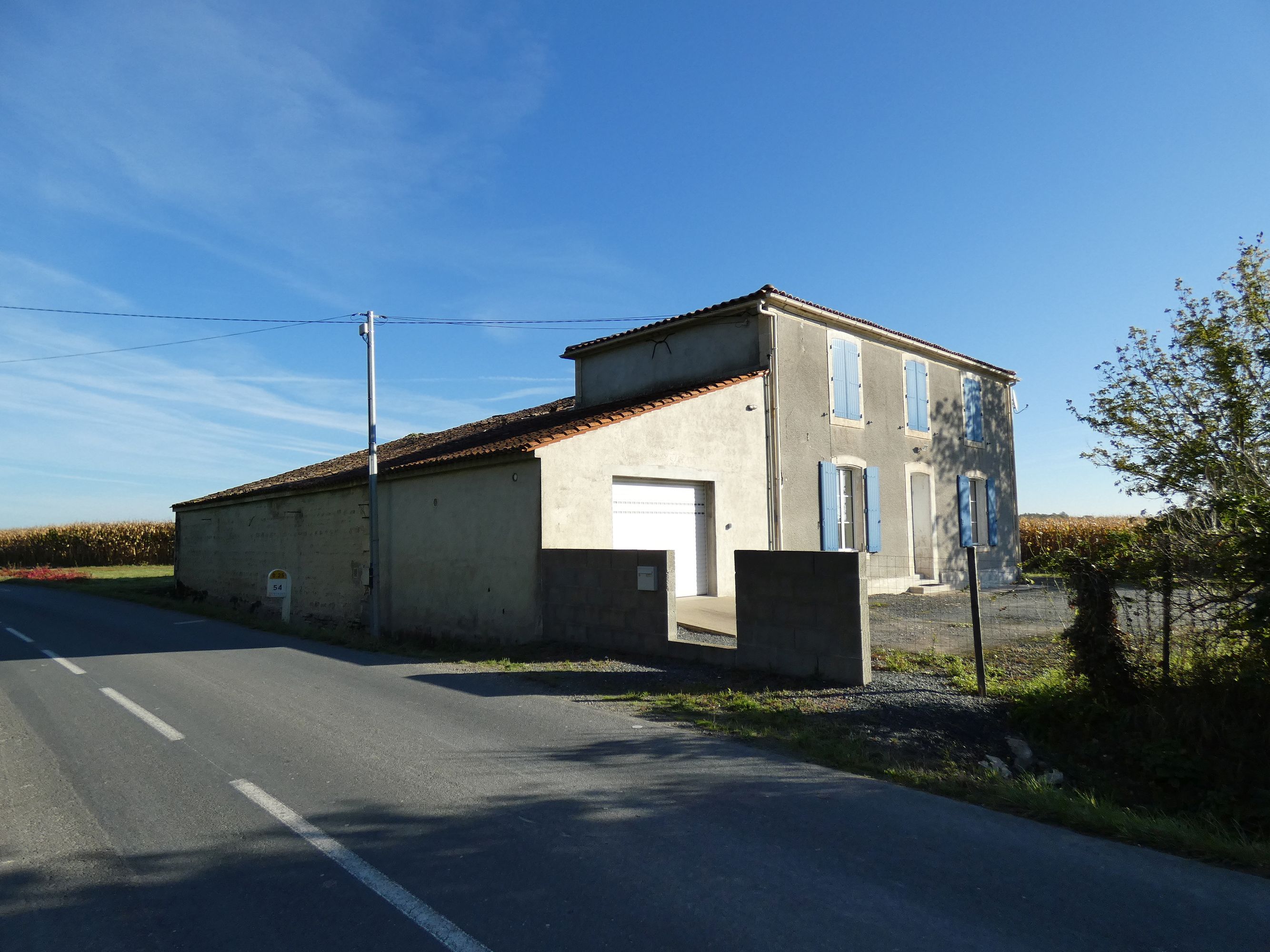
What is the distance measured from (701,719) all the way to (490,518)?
6335 mm

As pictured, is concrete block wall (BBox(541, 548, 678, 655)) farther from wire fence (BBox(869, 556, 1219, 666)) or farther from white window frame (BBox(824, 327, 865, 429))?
white window frame (BBox(824, 327, 865, 429))

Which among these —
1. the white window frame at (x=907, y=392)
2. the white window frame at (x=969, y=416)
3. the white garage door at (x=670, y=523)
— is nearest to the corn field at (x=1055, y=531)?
the white window frame at (x=969, y=416)

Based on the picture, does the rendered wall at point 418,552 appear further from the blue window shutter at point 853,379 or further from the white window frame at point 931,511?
the white window frame at point 931,511

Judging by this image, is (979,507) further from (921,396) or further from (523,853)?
(523,853)

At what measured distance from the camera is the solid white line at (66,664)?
9.68 m

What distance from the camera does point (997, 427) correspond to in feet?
68.8

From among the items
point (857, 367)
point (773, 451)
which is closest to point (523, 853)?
point (773, 451)

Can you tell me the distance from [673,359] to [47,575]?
107ft

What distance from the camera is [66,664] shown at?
10266 mm

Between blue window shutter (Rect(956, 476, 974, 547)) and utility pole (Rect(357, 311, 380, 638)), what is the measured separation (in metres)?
13.0

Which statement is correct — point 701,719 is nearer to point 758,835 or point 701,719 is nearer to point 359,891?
point 758,835

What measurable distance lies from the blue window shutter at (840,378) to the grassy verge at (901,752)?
748 centimetres

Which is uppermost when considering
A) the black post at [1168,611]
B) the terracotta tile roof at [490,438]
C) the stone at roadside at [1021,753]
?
the terracotta tile roof at [490,438]

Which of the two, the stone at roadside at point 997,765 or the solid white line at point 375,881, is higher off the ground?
the solid white line at point 375,881
